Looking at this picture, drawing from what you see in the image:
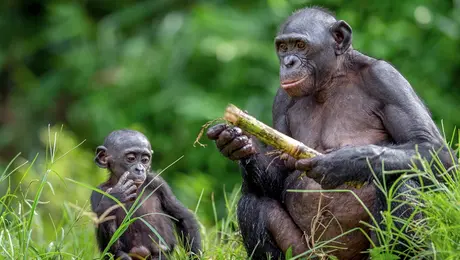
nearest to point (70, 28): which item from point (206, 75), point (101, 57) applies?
point (101, 57)

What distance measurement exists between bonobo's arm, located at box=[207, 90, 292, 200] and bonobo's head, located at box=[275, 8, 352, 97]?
0.37 meters

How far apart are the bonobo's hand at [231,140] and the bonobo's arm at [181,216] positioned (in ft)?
2.69

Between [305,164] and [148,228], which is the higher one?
[305,164]

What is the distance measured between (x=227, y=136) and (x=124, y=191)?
0.70 m

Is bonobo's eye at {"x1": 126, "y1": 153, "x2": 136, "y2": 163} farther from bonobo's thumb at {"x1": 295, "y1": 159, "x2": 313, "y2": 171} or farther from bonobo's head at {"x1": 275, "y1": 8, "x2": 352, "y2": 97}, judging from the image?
bonobo's thumb at {"x1": 295, "y1": 159, "x2": 313, "y2": 171}

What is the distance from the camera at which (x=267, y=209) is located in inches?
239

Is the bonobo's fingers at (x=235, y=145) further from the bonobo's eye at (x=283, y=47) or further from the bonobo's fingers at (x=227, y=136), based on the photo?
the bonobo's eye at (x=283, y=47)

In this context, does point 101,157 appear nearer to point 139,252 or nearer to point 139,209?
point 139,209

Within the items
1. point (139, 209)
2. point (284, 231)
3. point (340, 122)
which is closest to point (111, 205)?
point (139, 209)

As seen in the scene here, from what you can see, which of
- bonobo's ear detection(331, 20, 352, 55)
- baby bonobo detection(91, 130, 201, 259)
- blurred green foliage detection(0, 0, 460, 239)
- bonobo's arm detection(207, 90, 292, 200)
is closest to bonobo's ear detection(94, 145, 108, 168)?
baby bonobo detection(91, 130, 201, 259)

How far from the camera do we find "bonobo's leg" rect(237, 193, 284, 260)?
6.00 meters

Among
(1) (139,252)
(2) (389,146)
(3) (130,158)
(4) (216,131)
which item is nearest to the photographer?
(2) (389,146)

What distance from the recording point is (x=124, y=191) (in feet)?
19.5

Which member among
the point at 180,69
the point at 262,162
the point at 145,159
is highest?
the point at 262,162
